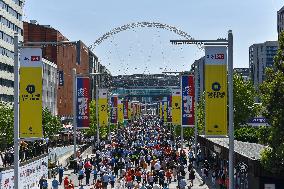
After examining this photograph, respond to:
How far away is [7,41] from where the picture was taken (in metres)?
101

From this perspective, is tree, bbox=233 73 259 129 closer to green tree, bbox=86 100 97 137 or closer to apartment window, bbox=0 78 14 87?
green tree, bbox=86 100 97 137

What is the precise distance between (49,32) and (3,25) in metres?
27.3

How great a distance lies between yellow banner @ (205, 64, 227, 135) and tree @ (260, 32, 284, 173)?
1563 mm

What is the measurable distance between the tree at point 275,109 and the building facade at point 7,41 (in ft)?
258

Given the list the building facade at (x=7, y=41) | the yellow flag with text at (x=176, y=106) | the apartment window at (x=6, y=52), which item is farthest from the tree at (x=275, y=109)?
the apartment window at (x=6, y=52)

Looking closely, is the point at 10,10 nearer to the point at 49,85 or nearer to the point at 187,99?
the point at 49,85

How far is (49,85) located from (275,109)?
102 meters

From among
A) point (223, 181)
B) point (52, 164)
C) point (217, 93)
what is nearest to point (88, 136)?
point (52, 164)

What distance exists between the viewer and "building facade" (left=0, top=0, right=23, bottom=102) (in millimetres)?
96875

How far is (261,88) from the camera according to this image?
882 inches

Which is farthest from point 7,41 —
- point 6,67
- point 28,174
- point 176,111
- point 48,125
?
point 28,174

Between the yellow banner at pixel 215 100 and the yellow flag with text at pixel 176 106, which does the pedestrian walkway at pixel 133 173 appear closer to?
the yellow flag with text at pixel 176 106

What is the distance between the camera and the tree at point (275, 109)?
837 inches

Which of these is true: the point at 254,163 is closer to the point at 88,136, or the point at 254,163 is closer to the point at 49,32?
the point at 88,136
